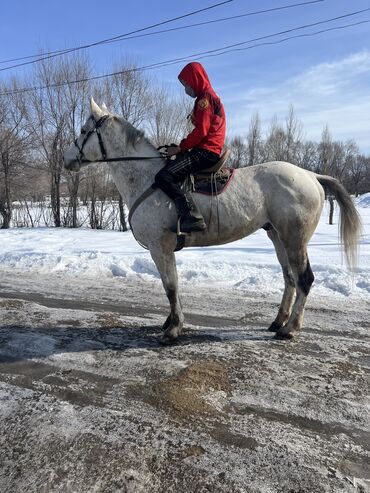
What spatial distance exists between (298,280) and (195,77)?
2.55 m

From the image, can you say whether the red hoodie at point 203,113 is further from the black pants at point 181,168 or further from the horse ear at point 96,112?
the horse ear at point 96,112

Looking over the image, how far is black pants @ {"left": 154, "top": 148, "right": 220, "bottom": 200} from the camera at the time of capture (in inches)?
156

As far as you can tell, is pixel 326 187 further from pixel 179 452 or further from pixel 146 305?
pixel 179 452

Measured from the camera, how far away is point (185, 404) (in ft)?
9.30

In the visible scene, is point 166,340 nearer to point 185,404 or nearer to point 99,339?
point 99,339

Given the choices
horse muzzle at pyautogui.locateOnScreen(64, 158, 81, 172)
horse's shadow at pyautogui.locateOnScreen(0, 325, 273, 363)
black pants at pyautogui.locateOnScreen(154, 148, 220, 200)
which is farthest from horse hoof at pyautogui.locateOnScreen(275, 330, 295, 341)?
horse muzzle at pyautogui.locateOnScreen(64, 158, 81, 172)

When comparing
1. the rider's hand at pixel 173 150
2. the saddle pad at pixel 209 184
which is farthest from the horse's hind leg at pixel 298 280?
the rider's hand at pixel 173 150

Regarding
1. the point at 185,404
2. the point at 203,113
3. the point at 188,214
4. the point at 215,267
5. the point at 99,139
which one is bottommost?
the point at 185,404

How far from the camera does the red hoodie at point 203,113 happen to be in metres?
3.80

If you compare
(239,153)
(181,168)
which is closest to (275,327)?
(181,168)

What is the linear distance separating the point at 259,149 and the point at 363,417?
39.5 m

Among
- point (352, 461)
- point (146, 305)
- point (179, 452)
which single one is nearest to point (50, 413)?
point (179, 452)

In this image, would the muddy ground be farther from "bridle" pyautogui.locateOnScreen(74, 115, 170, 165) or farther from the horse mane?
the horse mane

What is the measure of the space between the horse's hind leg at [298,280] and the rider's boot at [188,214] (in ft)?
3.61
